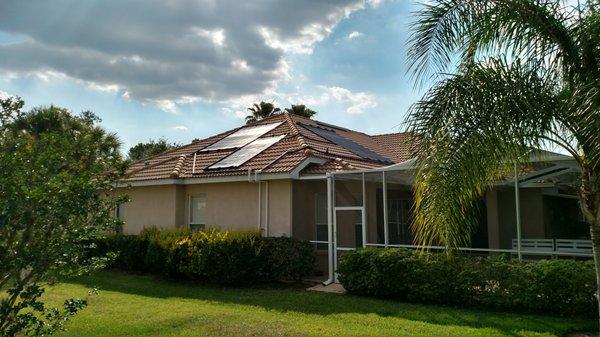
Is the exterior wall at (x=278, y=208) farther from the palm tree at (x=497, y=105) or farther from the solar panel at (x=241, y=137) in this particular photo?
the palm tree at (x=497, y=105)

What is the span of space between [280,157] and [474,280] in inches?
310

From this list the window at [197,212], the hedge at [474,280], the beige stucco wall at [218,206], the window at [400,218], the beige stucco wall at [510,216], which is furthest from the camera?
the window at [400,218]

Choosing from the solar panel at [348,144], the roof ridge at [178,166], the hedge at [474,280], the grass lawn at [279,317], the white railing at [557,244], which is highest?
the solar panel at [348,144]

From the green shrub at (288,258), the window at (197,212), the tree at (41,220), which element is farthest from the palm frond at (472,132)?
the window at (197,212)

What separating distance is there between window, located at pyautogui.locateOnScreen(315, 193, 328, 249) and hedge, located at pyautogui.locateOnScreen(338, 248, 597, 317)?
10.7ft

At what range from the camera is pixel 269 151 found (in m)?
18.4

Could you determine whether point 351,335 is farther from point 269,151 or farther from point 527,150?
point 269,151

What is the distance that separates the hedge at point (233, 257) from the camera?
14.5 metres

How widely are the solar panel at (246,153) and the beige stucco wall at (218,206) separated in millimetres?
720

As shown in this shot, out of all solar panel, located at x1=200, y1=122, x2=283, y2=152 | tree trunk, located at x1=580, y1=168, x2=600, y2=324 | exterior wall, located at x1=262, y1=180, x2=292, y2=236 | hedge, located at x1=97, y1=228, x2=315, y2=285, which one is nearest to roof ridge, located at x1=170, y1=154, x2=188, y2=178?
solar panel, located at x1=200, y1=122, x2=283, y2=152

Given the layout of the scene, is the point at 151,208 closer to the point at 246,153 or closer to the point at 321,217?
the point at 246,153

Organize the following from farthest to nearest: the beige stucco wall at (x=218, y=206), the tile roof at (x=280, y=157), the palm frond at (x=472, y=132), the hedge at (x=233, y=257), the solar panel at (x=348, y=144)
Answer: the solar panel at (x=348, y=144), the tile roof at (x=280, y=157), the beige stucco wall at (x=218, y=206), the hedge at (x=233, y=257), the palm frond at (x=472, y=132)

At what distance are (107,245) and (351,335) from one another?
12.0m

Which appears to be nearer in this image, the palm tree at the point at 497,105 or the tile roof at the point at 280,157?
the palm tree at the point at 497,105
